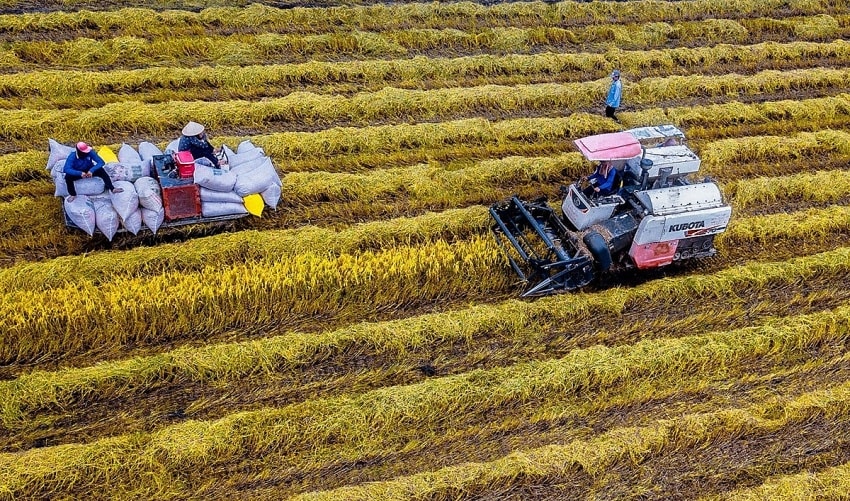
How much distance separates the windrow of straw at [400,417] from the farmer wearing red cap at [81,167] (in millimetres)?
3243

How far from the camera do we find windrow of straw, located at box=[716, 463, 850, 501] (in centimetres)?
672

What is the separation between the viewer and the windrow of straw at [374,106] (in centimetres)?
1057

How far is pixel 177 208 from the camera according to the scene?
8.69 metres

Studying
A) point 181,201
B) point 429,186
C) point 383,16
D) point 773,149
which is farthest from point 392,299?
point 383,16

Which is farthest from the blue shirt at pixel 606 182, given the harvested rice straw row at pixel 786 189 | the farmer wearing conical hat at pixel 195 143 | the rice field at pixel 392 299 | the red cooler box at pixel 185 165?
A: the red cooler box at pixel 185 165

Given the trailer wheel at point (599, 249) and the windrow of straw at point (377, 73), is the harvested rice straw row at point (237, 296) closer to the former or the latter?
the trailer wheel at point (599, 249)

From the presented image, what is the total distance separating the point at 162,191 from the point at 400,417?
4075 mm

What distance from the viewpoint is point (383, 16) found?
1433 centimetres

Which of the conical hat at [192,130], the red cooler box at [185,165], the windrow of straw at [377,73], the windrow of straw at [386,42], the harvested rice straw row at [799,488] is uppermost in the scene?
the windrow of straw at [386,42]

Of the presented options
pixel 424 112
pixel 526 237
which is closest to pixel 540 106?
pixel 424 112

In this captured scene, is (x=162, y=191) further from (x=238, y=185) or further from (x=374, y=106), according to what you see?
(x=374, y=106)

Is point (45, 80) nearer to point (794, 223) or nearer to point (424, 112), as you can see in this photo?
point (424, 112)

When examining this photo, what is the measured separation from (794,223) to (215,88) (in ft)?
30.9

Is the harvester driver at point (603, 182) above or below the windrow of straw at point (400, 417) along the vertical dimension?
above
